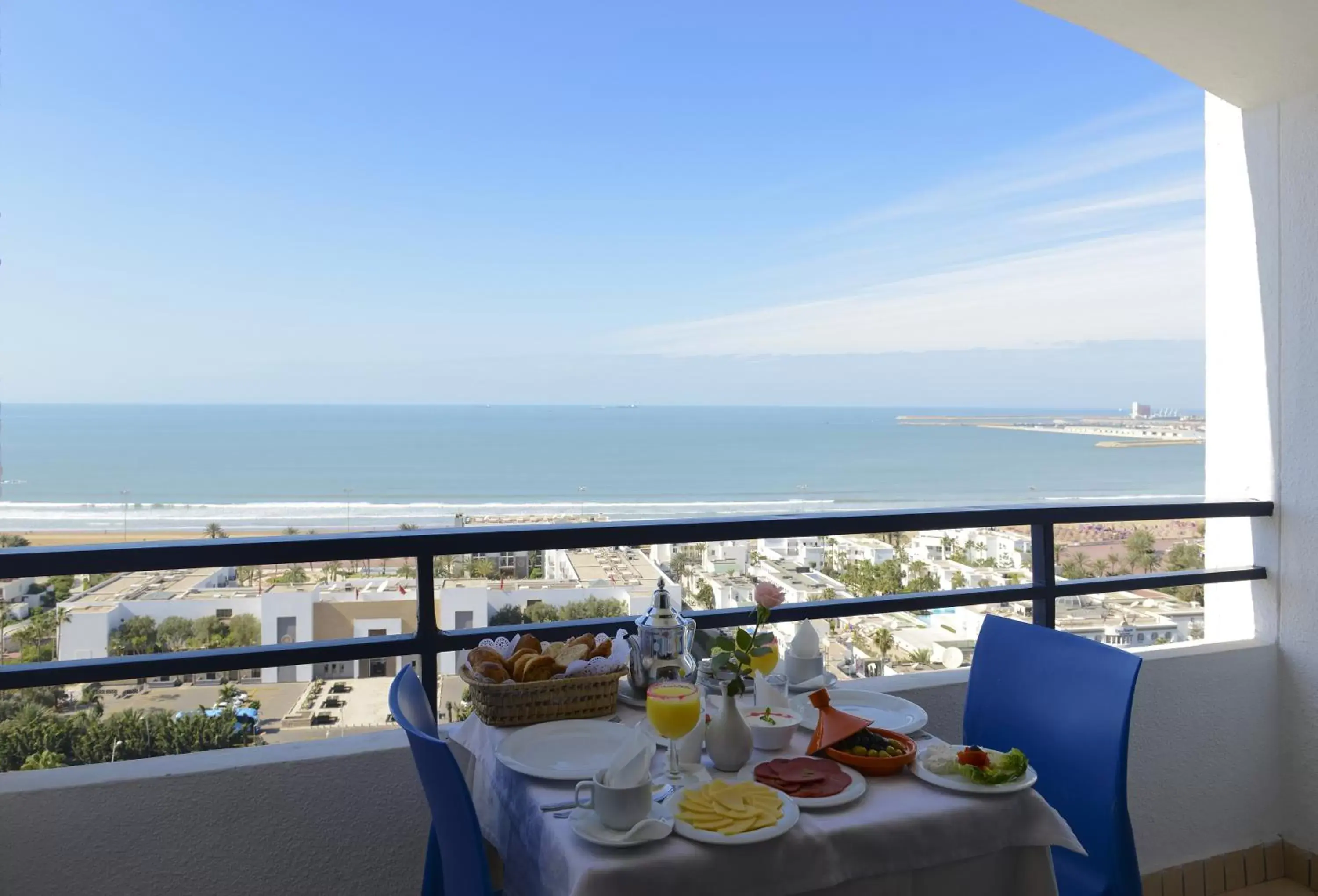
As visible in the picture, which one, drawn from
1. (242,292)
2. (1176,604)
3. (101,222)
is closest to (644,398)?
(242,292)

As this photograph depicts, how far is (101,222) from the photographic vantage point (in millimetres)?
28344

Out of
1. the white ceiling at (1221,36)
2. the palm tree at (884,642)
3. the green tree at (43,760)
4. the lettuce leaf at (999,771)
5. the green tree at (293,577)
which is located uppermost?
the white ceiling at (1221,36)

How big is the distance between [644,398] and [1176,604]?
98.6 feet

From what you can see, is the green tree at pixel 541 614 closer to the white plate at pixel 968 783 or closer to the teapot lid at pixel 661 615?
the teapot lid at pixel 661 615

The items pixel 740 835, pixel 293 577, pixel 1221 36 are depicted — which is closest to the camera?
pixel 740 835

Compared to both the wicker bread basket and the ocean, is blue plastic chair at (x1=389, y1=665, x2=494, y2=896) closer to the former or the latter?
the wicker bread basket

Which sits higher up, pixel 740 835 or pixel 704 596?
pixel 704 596

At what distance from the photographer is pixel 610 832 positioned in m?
1.04

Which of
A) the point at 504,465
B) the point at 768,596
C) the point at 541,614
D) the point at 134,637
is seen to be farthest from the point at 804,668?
the point at 504,465

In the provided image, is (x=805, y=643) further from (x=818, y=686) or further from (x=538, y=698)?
(x=538, y=698)

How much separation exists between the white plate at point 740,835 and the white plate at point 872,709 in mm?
319

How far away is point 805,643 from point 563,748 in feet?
1.73

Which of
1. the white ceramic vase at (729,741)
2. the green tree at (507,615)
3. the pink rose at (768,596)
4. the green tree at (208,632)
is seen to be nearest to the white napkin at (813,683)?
the pink rose at (768,596)

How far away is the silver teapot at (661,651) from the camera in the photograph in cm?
154
